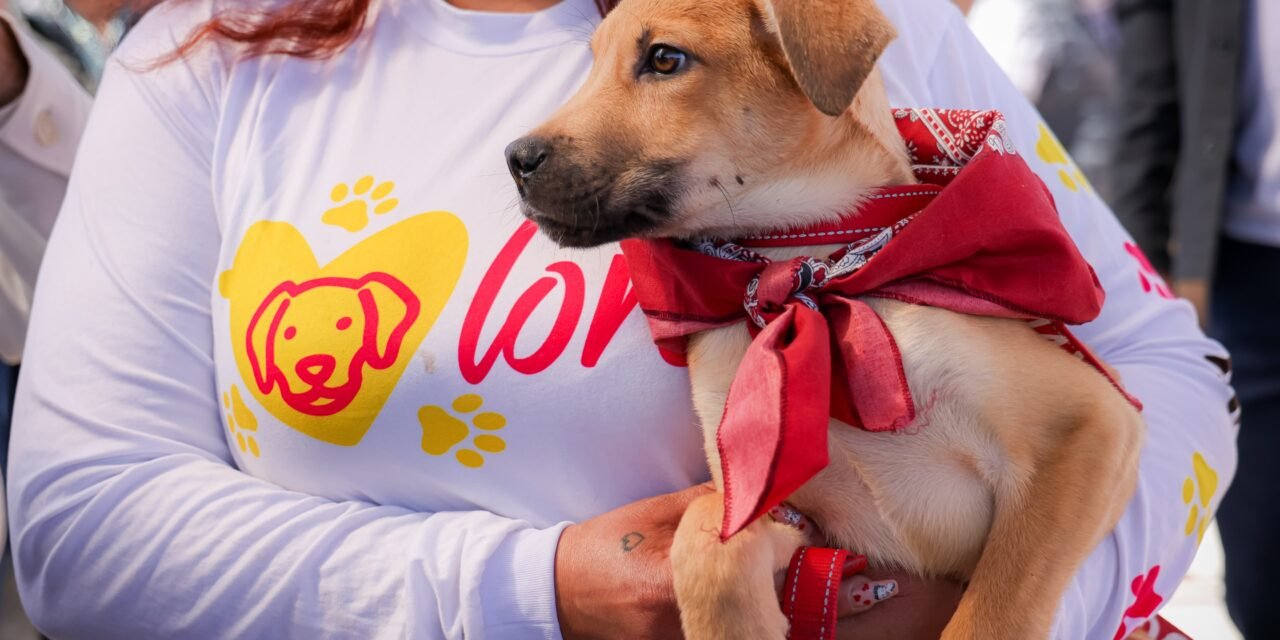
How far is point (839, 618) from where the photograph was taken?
123 centimetres

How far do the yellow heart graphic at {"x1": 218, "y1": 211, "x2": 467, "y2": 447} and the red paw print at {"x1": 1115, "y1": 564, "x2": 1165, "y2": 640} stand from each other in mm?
833

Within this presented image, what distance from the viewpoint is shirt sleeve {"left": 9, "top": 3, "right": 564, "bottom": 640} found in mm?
1239

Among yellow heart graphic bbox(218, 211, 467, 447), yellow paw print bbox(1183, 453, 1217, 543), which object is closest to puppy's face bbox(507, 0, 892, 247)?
yellow heart graphic bbox(218, 211, 467, 447)

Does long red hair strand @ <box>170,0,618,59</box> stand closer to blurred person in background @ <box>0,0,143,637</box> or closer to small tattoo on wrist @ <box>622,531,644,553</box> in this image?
blurred person in background @ <box>0,0,143,637</box>

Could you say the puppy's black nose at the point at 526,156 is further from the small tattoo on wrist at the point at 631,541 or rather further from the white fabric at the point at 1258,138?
the white fabric at the point at 1258,138

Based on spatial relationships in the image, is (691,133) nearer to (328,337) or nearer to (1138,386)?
(328,337)

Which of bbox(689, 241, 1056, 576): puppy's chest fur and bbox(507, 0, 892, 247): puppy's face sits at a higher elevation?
bbox(507, 0, 892, 247): puppy's face

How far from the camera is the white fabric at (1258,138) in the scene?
2.38 metres

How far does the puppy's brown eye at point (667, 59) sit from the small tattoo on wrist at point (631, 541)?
54 centimetres

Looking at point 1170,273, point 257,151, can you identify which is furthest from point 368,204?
point 1170,273

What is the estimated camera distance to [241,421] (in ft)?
4.47

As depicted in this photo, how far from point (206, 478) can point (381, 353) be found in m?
0.25

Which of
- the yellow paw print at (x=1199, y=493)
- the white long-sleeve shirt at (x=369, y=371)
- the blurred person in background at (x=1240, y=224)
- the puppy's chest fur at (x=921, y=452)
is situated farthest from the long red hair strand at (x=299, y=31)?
the blurred person in background at (x=1240, y=224)

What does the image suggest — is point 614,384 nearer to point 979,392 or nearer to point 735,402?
point 735,402
